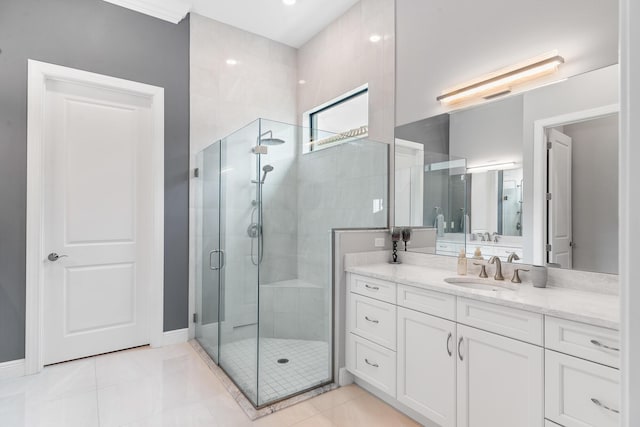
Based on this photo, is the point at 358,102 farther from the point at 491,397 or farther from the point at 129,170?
the point at 491,397

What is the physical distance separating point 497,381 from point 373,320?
839mm

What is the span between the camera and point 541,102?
2.04 meters

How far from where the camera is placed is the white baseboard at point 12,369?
261cm

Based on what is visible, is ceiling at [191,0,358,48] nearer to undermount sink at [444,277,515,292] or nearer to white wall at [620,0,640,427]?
undermount sink at [444,277,515,292]

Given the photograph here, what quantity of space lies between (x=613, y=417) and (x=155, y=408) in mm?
2387

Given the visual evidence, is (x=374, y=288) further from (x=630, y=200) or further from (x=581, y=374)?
(x=630, y=200)

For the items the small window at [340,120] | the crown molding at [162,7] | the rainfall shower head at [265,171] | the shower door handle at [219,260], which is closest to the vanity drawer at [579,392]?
the rainfall shower head at [265,171]

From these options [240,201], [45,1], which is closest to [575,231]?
[240,201]

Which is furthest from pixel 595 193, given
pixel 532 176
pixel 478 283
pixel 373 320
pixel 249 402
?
pixel 249 402

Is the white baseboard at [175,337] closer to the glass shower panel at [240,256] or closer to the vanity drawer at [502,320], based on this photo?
the glass shower panel at [240,256]

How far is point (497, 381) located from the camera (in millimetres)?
1662

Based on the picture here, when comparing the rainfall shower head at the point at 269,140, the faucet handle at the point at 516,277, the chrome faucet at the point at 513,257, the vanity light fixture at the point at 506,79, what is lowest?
the faucet handle at the point at 516,277

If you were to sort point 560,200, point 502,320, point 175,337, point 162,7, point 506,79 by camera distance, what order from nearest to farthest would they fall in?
point 502,320 → point 560,200 → point 506,79 → point 162,7 → point 175,337

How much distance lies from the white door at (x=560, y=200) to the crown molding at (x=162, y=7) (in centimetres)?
316
